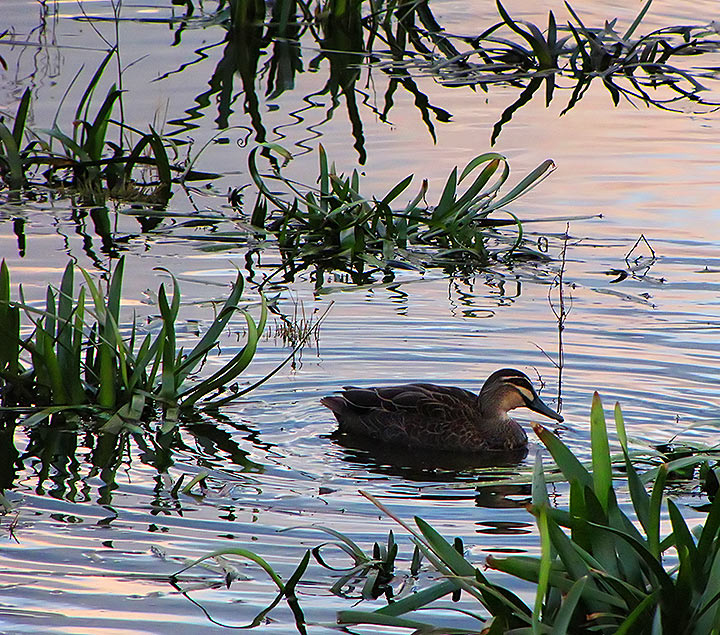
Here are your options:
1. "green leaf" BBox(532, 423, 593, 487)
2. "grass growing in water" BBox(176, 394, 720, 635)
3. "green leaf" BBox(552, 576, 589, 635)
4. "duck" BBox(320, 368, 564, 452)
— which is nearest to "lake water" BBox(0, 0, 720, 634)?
"duck" BBox(320, 368, 564, 452)

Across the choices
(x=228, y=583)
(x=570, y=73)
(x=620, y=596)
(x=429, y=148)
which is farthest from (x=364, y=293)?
(x=570, y=73)

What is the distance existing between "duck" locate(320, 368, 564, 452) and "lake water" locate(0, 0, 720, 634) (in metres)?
0.17

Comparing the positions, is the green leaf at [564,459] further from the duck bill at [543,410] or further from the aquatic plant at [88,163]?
the aquatic plant at [88,163]

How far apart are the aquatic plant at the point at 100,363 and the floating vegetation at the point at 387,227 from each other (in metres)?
2.34

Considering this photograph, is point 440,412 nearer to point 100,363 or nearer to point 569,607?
point 100,363

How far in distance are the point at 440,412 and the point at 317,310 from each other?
4.75 ft

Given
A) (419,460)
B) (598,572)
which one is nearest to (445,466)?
(419,460)

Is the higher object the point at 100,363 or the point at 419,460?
the point at 100,363

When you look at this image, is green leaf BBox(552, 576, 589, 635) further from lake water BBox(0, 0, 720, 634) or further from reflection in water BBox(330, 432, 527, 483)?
reflection in water BBox(330, 432, 527, 483)

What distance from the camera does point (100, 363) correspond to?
24.1 ft

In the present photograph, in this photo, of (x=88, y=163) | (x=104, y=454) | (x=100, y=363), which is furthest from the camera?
(x=88, y=163)

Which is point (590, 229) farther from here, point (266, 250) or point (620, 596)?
point (620, 596)

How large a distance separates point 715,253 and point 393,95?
4.63 meters

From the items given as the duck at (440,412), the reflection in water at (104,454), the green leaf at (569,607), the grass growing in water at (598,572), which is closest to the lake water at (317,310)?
the reflection in water at (104,454)
